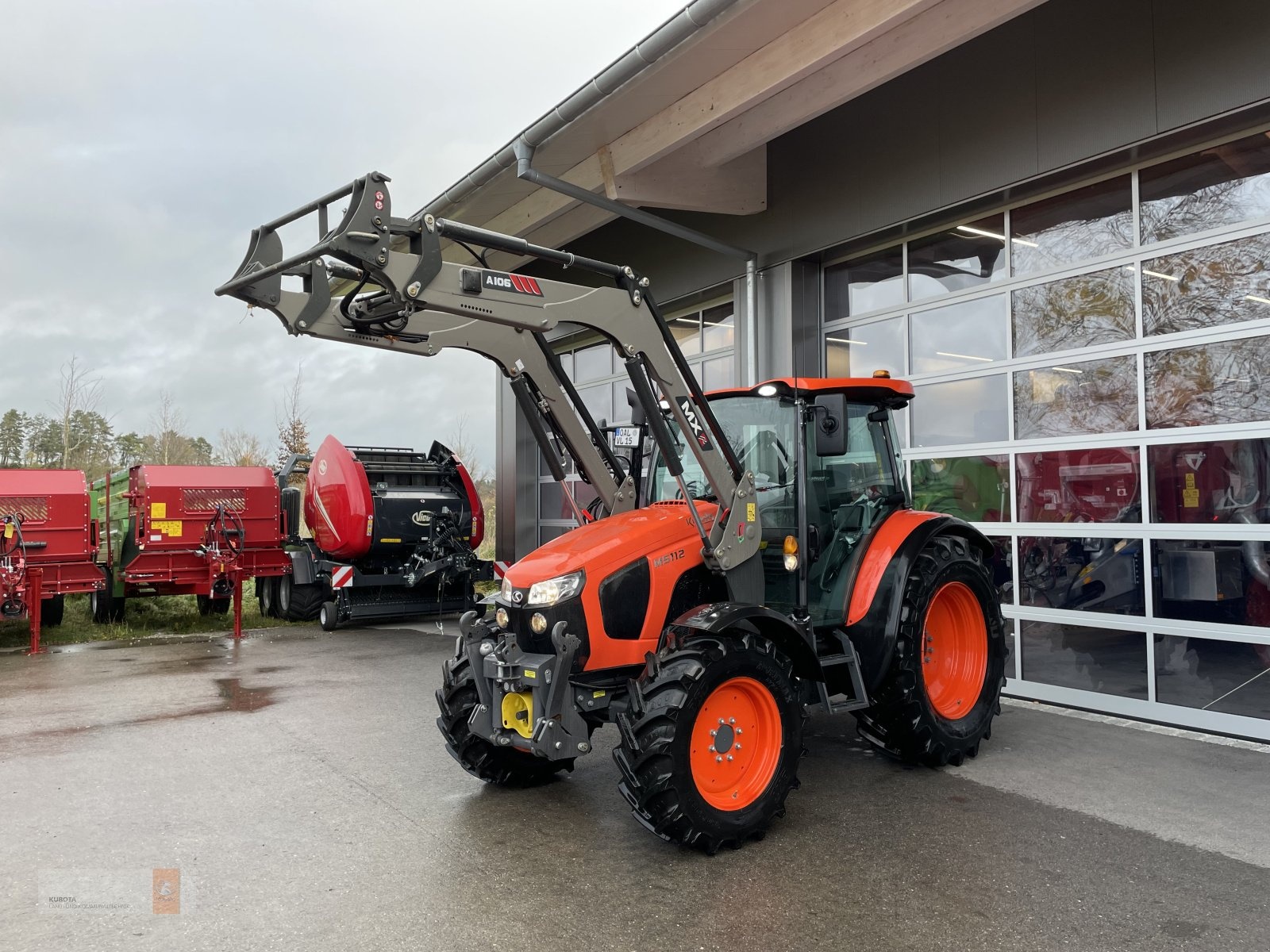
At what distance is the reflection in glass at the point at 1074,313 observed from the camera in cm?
618

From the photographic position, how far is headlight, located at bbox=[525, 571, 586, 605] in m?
3.83

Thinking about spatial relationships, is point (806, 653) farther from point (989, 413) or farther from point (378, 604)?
point (378, 604)

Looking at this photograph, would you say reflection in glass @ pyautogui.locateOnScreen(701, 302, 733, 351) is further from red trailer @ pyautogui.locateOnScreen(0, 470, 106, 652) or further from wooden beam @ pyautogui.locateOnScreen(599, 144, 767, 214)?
red trailer @ pyautogui.locateOnScreen(0, 470, 106, 652)

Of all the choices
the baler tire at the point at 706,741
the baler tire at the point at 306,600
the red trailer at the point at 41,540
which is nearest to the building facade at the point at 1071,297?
the baler tire at the point at 706,741

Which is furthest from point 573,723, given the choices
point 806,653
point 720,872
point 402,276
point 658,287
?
point 658,287

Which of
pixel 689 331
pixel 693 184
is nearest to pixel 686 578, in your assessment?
pixel 693 184

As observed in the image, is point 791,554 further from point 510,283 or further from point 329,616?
point 329,616

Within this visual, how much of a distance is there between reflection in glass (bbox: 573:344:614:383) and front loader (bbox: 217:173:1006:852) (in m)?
7.17

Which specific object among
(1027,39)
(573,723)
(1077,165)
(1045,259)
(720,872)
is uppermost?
(1027,39)

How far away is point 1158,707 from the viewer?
5.86 metres

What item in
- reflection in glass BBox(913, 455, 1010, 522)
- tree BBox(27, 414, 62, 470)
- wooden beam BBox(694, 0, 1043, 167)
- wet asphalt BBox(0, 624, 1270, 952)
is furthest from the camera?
tree BBox(27, 414, 62, 470)

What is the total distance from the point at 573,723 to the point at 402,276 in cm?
194

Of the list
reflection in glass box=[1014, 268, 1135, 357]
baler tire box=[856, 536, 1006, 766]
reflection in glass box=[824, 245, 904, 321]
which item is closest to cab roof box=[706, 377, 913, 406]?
baler tire box=[856, 536, 1006, 766]

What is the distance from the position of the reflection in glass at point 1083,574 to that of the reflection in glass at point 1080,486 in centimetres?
18
